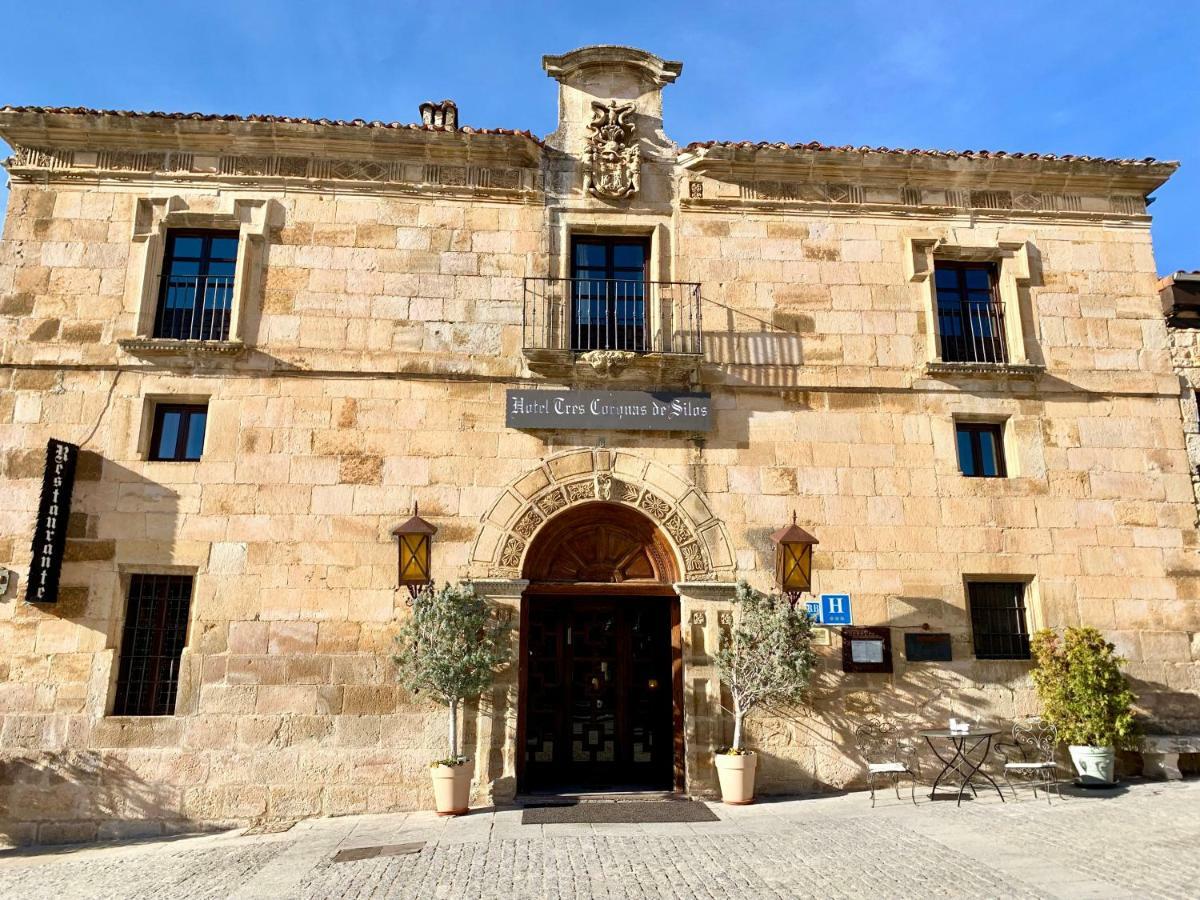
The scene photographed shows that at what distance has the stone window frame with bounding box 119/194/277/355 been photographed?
33.9ft

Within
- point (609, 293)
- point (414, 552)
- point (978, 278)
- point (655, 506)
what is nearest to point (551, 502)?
point (655, 506)

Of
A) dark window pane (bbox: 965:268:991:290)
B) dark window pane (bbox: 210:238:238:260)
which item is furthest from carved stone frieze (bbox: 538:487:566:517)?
dark window pane (bbox: 965:268:991:290)

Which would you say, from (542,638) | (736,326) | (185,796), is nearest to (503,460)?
(542,638)

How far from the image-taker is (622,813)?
29.0ft

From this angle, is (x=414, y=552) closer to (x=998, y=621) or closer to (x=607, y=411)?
(x=607, y=411)

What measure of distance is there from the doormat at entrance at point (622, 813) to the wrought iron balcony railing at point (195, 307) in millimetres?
7159

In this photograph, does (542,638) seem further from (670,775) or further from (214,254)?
(214,254)

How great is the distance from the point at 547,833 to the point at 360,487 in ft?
15.4

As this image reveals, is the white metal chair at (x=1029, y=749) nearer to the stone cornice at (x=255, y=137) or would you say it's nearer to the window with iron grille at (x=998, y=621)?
the window with iron grille at (x=998, y=621)

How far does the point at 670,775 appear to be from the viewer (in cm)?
1028

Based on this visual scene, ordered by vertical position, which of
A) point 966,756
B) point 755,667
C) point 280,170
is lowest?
point 966,756

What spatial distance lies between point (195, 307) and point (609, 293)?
558cm

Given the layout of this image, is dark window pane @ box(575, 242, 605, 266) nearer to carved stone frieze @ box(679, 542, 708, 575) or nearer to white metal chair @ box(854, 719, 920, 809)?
carved stone frieze @ box(679, 542, 708, 575)

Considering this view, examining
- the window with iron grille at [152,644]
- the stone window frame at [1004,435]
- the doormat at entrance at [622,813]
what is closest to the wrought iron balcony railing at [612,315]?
the stone window frame at [1004,435]
